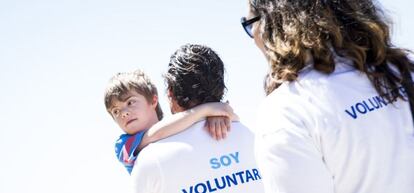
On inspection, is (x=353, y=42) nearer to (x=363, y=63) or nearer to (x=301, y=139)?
(x=363, y=63)

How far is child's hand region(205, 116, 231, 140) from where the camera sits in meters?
3.25

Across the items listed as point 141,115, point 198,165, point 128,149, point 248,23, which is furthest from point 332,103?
point 141,115

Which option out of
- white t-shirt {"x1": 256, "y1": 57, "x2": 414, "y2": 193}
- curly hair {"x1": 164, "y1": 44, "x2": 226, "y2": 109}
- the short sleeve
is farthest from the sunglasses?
the short sleeve

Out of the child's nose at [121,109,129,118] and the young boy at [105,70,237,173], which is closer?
the young boy at [105,70,237,173]

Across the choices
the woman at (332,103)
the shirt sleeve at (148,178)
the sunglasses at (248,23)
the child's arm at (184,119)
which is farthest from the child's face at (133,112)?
the woman at (332,103)

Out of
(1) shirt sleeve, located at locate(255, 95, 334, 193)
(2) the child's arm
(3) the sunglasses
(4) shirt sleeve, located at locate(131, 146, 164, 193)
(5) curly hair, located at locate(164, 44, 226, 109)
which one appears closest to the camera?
(1) shirt sleeve, located at locate(255, 95, 334, 193)

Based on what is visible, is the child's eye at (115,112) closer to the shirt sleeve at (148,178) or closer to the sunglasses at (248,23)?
the shirt sleeve at (148,178)

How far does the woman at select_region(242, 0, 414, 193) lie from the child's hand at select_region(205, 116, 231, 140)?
44.7 inches

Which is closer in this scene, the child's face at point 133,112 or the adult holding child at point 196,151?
the adult holding child at point 196,151

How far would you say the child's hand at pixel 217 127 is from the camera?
3250mm

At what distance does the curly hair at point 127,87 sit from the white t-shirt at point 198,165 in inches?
35.8

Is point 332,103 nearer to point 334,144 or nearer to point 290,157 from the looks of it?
point 334,144

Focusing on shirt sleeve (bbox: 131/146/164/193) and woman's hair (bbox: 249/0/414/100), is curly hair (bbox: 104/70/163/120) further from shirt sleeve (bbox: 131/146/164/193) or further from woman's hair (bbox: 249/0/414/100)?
woman's hair (bbox: 249/0/414/100)

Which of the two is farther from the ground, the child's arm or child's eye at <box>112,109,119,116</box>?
child's eye at <box>112,109,119,116</box>
